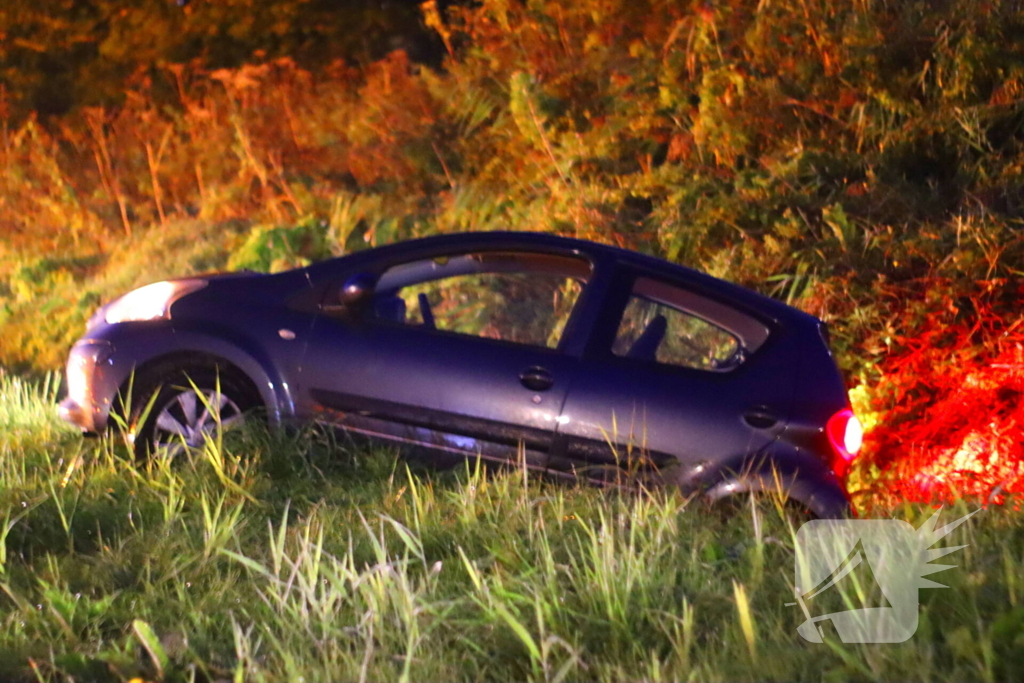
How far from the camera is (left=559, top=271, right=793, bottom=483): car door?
488 cm

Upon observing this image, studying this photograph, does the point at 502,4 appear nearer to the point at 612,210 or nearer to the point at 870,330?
the point at 612,210

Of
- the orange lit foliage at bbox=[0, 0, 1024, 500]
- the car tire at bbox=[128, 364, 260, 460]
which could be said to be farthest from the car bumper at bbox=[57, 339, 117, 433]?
the orange lit foliage at bbox=[0, 0, 1024, 500]

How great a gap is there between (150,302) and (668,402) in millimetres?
2712

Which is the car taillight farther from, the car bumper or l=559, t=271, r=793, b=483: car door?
the car bumper

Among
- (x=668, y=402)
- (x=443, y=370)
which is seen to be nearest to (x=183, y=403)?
(x=443, y=370)

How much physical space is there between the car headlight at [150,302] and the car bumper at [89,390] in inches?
7.8

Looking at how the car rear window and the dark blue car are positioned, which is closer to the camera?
the dark blue car

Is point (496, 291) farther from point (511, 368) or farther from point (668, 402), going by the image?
point (668, 402)

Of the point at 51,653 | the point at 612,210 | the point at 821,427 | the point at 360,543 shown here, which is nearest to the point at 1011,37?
the point at 612,210

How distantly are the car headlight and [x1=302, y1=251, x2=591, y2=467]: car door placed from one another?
31.5 inches

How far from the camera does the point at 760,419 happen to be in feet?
16.0

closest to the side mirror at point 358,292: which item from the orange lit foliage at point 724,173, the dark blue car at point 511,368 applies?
the dark blue car at point 511,368

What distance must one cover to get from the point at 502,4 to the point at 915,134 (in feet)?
16.4

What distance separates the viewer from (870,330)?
7309 millimetres
